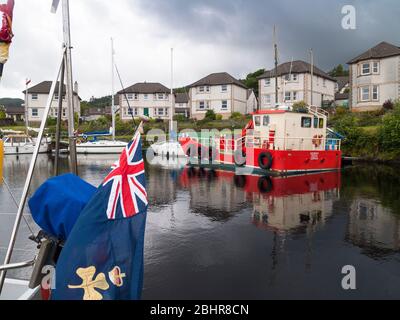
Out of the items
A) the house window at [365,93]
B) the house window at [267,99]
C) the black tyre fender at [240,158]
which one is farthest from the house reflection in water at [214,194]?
the house window at [267,99]

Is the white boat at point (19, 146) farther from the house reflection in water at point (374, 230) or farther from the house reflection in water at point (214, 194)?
the house reflection in water at point (374, 230)

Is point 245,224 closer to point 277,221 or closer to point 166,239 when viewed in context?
point 277,221

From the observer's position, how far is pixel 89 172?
23.5 m

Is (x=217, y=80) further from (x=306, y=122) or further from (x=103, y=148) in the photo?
(x=306, y=122)

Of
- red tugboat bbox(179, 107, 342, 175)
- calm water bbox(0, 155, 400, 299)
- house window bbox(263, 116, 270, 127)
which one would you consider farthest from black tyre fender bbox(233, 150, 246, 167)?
calm water bbox(0, 155, 400, 299)

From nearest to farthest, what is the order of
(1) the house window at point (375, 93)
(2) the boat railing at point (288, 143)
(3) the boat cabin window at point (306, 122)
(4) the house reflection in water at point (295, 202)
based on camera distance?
(4) the house reflection in water at point (295, 202)
(2) the boat railing at point (288, 143)
(3) the boat cabin window at point (306, 122)
(1) the house window at point (375, 93)

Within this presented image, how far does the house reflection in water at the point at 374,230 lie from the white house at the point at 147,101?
172 feet

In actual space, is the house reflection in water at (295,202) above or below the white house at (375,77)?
below

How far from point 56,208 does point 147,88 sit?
61.9 m

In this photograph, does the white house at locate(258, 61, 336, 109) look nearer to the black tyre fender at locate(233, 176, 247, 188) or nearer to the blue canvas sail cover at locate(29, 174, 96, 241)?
the black tyre fender at locate(233, 176, 247, 188)

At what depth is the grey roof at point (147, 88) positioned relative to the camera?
62688 millimetres

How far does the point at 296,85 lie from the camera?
168 feet

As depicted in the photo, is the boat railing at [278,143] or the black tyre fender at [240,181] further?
the boat railing at [278,143]
